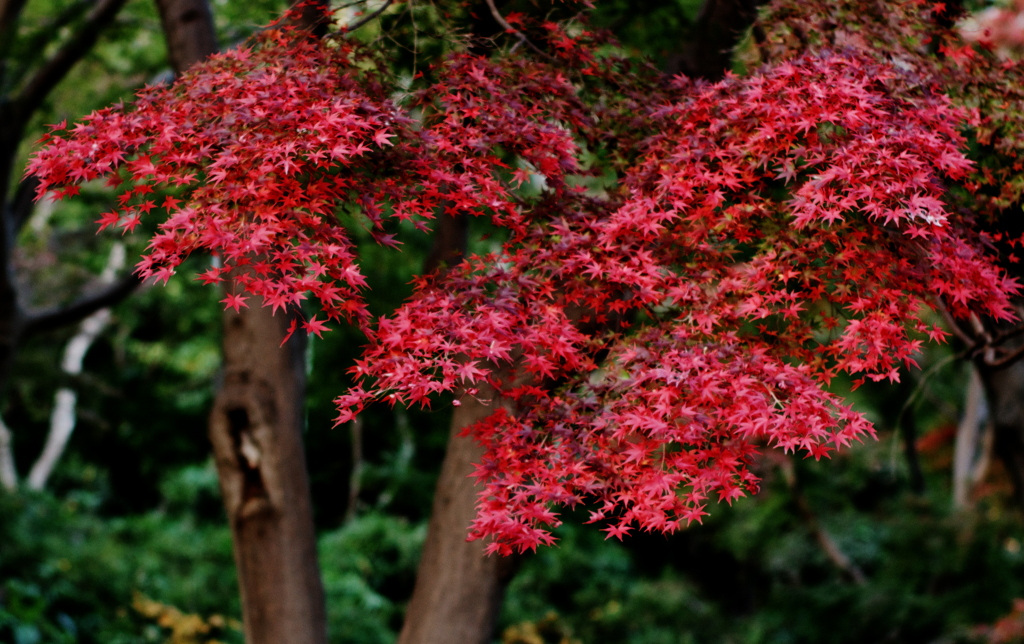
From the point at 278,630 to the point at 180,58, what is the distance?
8.40 ft

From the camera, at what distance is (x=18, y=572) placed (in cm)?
591

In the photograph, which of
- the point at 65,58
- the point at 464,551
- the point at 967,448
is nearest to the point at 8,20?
the point at 65,58

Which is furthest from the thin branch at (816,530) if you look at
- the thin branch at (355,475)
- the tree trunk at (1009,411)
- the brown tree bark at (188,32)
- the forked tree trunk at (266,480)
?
the brown tree bark at (188,32)

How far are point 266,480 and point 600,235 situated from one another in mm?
1970

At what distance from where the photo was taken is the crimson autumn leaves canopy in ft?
6.56

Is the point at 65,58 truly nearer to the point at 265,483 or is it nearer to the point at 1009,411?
the point at 265,483

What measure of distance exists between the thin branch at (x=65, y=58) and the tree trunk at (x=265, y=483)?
2386mm

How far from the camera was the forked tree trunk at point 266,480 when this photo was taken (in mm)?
3404

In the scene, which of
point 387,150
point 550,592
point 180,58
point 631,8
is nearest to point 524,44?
point 387,150

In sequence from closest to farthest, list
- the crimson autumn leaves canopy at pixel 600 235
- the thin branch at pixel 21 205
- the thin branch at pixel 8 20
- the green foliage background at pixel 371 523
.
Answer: the crimson autumn leaves canopy at pixel 600 235
the thin branch at pixel 8 20
the thin branch at pixel 21 205
the green foliage background at pixel 371 523

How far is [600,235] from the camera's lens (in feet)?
7.17

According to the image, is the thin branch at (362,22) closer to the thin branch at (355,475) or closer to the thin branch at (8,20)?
the thin branch at (8,20)

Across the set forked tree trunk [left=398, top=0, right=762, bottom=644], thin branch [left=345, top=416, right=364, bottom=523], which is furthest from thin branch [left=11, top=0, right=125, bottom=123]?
thin branch [left=345, top=416, right=364, bottom=523]

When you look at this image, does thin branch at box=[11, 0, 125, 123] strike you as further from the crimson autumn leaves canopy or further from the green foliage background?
the crimson autumn leaves canopy
